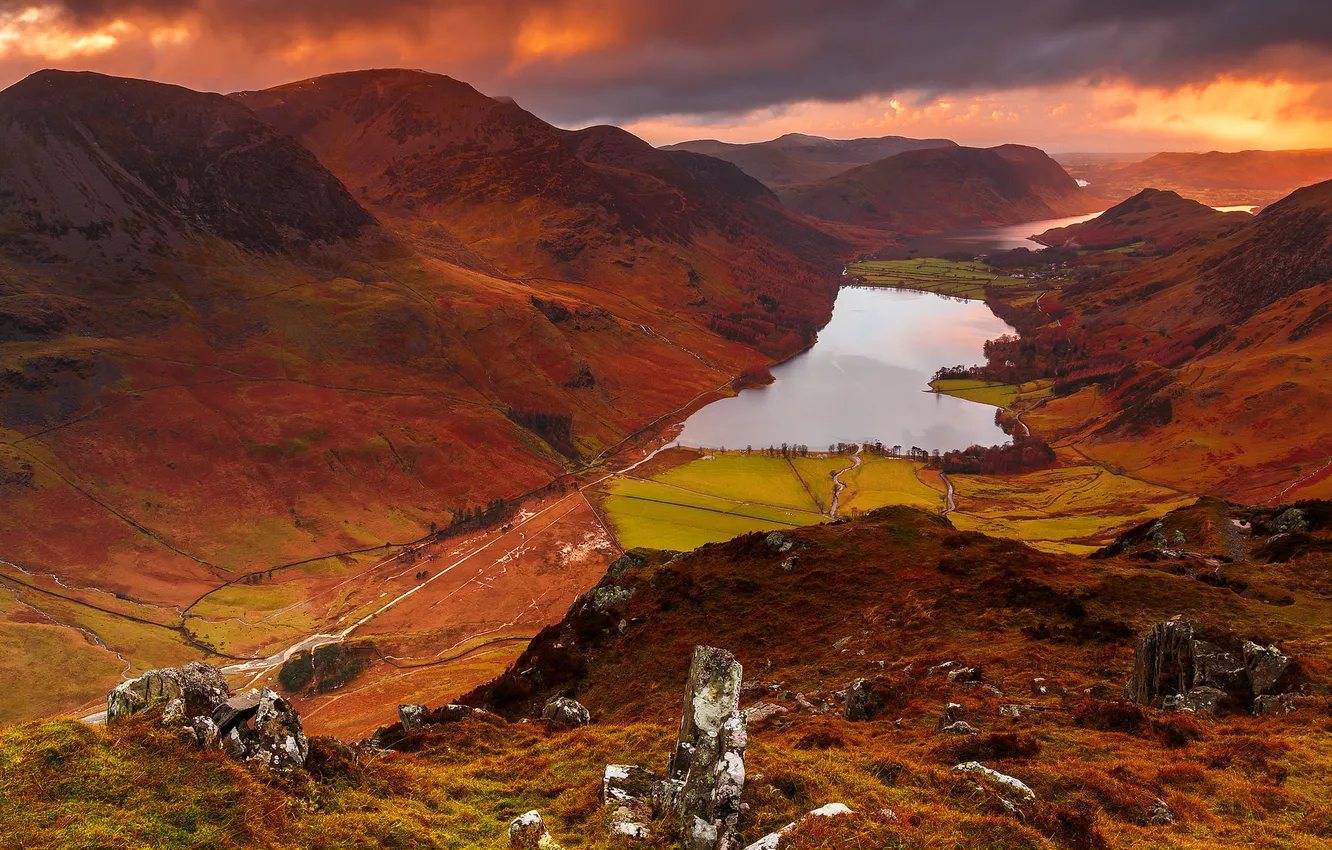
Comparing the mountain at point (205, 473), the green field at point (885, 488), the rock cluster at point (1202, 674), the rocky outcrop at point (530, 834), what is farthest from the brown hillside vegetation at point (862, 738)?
the green field at point (885, 488)

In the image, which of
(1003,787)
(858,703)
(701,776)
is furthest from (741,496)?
(701,776)

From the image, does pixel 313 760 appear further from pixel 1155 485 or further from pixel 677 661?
pixel 1155 485

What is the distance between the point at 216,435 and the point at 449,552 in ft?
207

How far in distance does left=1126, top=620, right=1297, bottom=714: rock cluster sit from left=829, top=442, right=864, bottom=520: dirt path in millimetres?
118630

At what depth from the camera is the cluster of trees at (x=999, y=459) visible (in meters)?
171

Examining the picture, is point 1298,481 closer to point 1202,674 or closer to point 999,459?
point 999,459

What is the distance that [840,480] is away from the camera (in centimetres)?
16738

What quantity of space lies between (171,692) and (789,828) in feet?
53.8

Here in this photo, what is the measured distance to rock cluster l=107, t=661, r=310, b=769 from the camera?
1812 centimetres

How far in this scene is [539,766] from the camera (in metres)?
24.8

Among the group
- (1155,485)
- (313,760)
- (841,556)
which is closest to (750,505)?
(1155,485)

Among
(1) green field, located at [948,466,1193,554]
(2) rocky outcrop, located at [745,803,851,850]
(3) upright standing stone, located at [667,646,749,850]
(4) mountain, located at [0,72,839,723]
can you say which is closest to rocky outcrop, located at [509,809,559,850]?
(3) upright standing stone, located at [667,646,749,850]

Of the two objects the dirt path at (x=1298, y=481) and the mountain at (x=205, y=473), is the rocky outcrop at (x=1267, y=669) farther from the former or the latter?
the dirt path at (x=1298, y=481)

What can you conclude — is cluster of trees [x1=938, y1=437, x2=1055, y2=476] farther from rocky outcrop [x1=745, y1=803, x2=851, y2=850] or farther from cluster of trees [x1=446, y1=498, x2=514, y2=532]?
rocky outcrop [x1=745, y1=803, x2=851, y2=850]
